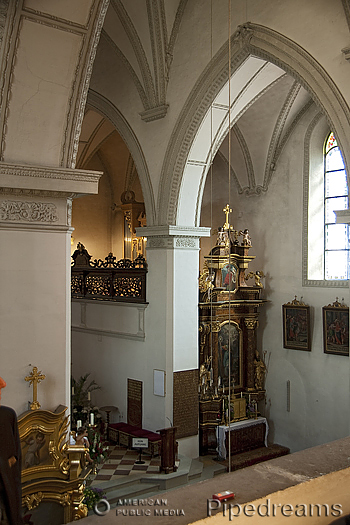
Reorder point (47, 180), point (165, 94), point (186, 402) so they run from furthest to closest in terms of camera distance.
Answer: point (186, 402) → point (165, 94) → point (47, 180)

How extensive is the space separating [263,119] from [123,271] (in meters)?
4.84

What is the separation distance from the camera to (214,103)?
31.7 feet

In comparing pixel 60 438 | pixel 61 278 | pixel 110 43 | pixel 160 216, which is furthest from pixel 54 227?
pixel 110 43

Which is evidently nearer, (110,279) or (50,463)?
(50,463)

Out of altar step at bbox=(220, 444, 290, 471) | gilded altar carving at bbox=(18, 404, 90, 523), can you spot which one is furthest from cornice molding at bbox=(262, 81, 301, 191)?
gilded altar carving at bbox=(18, 404, 90, 523)

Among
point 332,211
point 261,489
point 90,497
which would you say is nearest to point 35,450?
point 90,497

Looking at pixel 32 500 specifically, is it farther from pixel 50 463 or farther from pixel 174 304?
pixel 174 304

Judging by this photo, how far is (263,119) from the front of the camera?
12.4m

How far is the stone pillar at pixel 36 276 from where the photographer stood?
519 centimetres

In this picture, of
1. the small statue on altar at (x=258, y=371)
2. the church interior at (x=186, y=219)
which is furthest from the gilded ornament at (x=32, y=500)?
the small statue on altar at (x=258, y=371)

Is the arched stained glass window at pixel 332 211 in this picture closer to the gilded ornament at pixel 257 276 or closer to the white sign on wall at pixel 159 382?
the gilded ornament at pixel 257 276

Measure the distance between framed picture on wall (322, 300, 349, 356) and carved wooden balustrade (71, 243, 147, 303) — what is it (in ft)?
12.8

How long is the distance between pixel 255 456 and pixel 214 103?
283 inches

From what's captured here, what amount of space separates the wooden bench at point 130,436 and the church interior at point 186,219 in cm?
6
